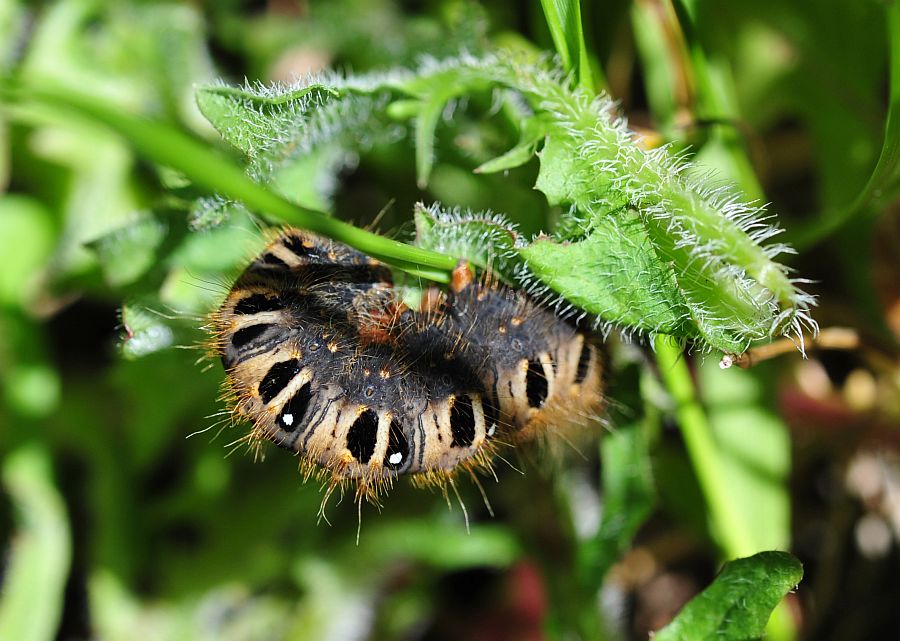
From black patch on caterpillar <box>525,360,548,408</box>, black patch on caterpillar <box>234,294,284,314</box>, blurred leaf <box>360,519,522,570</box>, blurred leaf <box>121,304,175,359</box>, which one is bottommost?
blurred leaf <box>360,519,522,570</box>

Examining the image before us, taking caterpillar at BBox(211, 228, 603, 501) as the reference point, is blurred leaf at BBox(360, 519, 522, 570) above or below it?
below

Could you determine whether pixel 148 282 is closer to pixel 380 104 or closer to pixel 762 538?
pixel 380 104

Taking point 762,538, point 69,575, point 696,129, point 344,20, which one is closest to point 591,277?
point 696,129

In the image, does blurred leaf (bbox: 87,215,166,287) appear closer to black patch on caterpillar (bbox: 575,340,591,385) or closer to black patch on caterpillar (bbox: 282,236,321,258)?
Answer: black patch on caterpillar (bbox: 282,236,321,258)

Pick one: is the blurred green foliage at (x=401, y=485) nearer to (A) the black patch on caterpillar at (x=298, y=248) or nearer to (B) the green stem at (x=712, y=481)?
(B) the green stem at (x=712, y=481)

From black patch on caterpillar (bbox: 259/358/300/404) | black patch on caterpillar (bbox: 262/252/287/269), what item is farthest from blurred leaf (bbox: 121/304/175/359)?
black patch on caterpillar (bbox: 259/358/300/404)

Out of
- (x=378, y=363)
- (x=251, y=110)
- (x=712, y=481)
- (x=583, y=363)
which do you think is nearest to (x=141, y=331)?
(x=251, y=110)

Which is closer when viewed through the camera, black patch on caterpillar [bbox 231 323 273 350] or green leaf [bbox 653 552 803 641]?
black patch on caterpillar [bbox 231 323 273 350]
